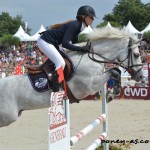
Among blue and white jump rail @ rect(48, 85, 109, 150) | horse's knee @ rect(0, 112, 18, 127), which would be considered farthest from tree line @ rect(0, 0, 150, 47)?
blue and white jump rail @ rect(48, 85, 109, 150)

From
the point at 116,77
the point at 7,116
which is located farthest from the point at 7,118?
the point at 116,77

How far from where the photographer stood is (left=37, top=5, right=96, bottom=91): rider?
224 inches

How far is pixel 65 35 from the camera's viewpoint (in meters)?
5.71

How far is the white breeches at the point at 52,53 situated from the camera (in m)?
5.75

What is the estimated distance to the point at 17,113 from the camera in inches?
238

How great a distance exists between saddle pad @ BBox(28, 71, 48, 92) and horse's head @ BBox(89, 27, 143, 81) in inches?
31.9

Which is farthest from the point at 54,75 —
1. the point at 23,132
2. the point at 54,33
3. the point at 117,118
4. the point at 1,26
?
the point at 1,26

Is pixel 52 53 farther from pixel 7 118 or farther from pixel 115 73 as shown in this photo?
pixel 7 118

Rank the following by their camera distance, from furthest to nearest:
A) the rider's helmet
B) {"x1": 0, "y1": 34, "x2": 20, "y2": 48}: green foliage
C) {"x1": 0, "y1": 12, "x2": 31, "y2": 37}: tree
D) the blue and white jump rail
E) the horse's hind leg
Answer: {"x1": 0, "y1": 12, "x2": 31, "y2": 37}: tree
{"x1": 0, "y1": 34, "x2": 20, "y2": 48}: green foliage
the horse's hind leg
the rider's helmet
the blue and white jump rail

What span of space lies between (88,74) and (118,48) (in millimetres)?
680

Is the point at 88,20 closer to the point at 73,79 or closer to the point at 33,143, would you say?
the point at 73,79

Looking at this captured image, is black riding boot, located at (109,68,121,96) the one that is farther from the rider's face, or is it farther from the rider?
the rider's face

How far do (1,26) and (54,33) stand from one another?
3006 inches

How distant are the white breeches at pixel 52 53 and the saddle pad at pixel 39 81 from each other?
26cm
